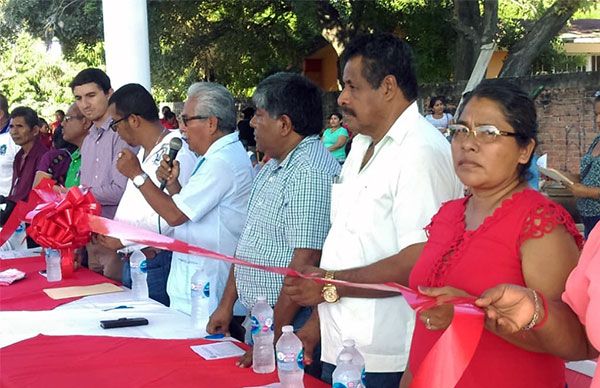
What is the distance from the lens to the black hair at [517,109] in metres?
1.77

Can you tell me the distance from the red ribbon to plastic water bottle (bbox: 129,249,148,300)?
0.23 metres

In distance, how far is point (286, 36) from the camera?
16.9m

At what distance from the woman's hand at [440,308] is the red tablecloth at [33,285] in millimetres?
2191

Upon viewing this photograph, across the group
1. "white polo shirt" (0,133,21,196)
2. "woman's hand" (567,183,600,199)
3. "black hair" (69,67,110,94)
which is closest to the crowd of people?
"black hair" (69,67,110,94)

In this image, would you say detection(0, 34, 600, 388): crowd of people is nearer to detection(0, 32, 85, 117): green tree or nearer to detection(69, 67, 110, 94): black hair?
detection(69, 67, 110, 94): black hair

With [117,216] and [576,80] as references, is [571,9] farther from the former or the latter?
[117,216]

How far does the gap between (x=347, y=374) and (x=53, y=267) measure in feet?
8.34

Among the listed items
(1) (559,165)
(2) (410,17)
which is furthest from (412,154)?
(2) (410,17)

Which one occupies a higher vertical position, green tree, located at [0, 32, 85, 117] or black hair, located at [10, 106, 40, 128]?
green tree, located at [0, 32, 85, 117]

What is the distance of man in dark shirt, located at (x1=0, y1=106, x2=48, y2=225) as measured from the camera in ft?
18.5

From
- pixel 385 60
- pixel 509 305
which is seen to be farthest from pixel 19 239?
pixel 509 305

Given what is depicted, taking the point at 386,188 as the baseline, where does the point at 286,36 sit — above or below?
above

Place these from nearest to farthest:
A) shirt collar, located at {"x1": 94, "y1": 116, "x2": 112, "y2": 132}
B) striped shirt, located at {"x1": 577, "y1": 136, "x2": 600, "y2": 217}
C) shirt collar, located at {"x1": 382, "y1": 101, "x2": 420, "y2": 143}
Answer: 1. shirt collar, located at {"x1": 382, "y1": 101, "x2": 420, "y2": 143}
2. shirt collar, located at {"x1": 94, "y1": 116, "x2": 112, "y2": 132}
3. striped shirt, located at {"x1": 577, "y1": 136, "x2": 600, "y2": 217}

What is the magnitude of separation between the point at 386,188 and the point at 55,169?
3911 millimetres
